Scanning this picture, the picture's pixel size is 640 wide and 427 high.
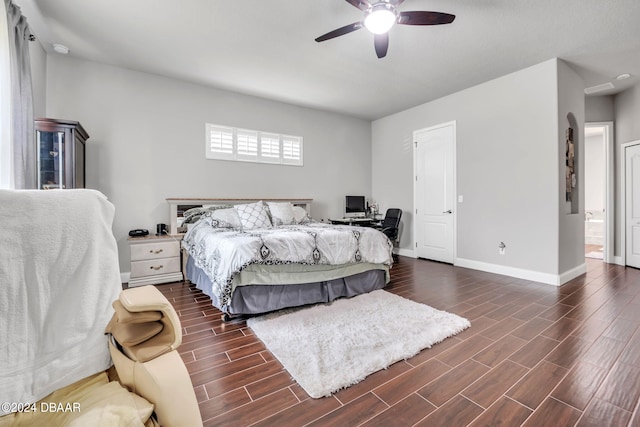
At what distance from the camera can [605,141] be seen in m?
5.05

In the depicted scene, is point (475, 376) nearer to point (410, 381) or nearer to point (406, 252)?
point (410, 381)

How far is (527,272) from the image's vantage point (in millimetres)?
3973

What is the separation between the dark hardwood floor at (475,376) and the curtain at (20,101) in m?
1.97

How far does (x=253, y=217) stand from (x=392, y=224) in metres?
2.93

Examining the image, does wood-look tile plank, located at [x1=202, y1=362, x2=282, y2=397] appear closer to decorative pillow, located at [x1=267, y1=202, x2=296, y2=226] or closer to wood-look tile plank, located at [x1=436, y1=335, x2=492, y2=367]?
wood-look tile plank, located at [x1=436, y1=335, x2=492, y2=367]

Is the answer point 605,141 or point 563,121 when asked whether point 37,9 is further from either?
point 605,141

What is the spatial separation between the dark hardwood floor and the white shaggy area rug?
8cm

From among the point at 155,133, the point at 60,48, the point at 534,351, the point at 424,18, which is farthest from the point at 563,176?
the point at 60,48

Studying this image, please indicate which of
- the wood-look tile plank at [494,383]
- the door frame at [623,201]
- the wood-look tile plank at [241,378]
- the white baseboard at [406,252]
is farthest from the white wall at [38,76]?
the door frame at [623,201]

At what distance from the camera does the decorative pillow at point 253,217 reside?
3.93 metres

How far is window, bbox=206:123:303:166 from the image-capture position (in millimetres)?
4652

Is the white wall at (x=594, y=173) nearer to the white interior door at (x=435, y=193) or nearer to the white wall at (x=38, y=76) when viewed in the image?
the white interior door at (x=435, y=193)

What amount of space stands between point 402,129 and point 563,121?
8.68 ft

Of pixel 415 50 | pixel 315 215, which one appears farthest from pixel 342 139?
pixel 415 50
